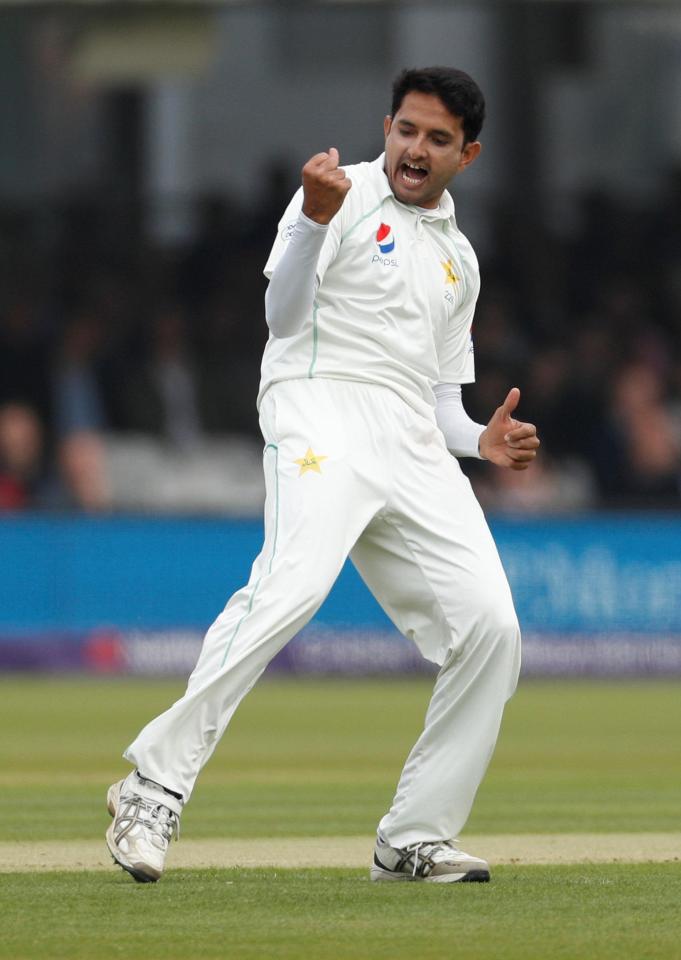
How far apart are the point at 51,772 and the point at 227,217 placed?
9676 mm

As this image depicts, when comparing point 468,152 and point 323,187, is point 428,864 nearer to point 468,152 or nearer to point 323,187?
point 323,187

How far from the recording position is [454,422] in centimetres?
588

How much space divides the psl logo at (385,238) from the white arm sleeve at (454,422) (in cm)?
53

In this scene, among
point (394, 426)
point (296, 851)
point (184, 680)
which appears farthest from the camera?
point (184, 680)

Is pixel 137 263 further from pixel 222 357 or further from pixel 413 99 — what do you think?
pixel 413 99

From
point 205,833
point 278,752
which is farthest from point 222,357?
point 205,833

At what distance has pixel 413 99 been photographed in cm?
551

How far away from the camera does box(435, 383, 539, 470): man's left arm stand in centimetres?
550

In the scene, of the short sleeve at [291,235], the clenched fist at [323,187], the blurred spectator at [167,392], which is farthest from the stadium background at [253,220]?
the clenched fist at [323,187]

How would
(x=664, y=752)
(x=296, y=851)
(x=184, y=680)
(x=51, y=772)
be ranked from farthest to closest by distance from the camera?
(x=184, y=680) → (x=664, y=752) → (x=51, y=772) → (x=296, y=851)

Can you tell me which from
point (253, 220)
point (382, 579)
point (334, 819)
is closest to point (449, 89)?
point (382, 579)

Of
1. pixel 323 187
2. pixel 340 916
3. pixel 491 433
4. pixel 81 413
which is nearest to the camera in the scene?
pixel 340 916

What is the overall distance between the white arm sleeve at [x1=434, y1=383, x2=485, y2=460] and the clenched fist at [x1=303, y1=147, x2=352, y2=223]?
94cm

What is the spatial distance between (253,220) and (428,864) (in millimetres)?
12987
